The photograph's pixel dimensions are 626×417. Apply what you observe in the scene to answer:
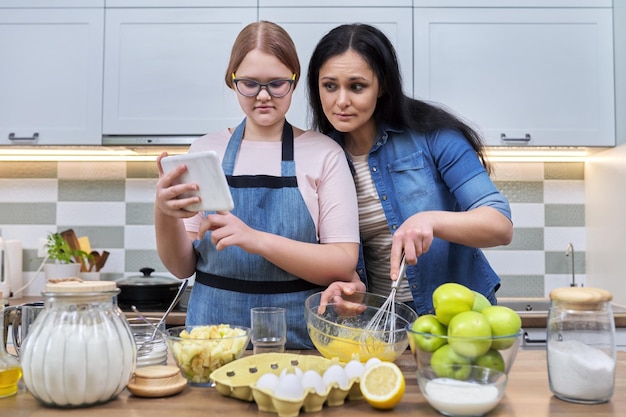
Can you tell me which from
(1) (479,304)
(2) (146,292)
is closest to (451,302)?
(1) (479,304)

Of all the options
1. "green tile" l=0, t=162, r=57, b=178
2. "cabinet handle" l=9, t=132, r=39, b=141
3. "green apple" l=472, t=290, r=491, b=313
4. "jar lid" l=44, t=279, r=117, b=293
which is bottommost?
"green apple" l=472, t=290, r=491, b=313

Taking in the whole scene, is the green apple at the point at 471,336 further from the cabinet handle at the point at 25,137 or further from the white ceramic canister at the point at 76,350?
the cabinet handle at the point at 25,137

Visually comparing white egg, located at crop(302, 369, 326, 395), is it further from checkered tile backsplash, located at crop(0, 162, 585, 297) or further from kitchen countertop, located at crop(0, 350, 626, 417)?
checkered tile backsplash, located at crop(0, 162, 585, 297)

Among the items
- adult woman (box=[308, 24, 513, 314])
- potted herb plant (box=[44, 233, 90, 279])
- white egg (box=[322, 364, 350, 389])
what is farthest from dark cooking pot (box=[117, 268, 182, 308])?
white egg (box=[322, 364, 350, 389])

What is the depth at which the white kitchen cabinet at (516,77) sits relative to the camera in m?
2.39

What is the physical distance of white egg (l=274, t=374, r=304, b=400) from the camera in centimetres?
81

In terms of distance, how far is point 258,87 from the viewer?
4.27 feet

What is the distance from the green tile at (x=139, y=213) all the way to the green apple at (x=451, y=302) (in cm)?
204

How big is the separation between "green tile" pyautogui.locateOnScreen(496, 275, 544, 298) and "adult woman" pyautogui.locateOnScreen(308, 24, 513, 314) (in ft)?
4.16

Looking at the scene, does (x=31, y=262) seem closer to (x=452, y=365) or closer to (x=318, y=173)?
(x=318, y=173)

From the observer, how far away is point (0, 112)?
2418mm

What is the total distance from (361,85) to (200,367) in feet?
2.42

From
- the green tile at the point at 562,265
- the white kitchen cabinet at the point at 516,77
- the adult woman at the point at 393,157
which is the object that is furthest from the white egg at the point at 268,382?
the green tile at the point at 562,265

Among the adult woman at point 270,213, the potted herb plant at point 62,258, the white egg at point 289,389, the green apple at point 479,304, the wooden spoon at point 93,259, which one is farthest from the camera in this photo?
the wooden spoon at point 93,259
